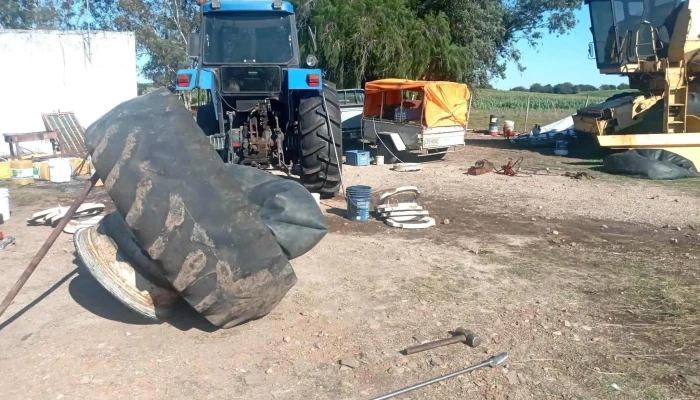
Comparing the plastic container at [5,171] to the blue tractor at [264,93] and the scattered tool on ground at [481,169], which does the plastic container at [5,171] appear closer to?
the blue tractor at [264,93]

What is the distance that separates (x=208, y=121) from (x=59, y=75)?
664cm

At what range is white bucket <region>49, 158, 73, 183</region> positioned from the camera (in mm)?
10055

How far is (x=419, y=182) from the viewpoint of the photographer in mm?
10523

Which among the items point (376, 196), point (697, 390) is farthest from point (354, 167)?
point (697, 390)

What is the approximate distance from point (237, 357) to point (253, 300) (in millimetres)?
361

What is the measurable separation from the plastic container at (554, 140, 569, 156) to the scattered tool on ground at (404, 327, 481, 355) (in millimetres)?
11385

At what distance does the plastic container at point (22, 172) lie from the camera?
9.98 meters

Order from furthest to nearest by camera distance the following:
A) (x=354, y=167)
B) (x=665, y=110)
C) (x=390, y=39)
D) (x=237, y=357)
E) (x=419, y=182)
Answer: (x=390, y=39), (x=665, y=110), (x=354, y=167), (x=419, y=182), (x=237, y=357)

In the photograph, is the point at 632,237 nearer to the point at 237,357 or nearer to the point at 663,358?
the point at 663,358

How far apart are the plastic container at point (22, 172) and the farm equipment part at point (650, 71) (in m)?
10.5

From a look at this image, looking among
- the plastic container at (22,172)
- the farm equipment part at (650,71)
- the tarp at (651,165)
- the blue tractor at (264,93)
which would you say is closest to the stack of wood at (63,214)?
the blue tractor at (264,93)

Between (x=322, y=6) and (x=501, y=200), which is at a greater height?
(x=322, y=6)

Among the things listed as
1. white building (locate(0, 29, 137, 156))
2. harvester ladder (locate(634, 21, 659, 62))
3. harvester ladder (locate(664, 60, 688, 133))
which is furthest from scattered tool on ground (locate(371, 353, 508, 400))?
white building (locate(0, 29, 137, 156))

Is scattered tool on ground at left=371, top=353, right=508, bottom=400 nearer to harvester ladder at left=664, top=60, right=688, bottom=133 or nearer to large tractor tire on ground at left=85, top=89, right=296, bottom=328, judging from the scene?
large tractor tire on ground at left=85, top=89, right=296, bottom=328
